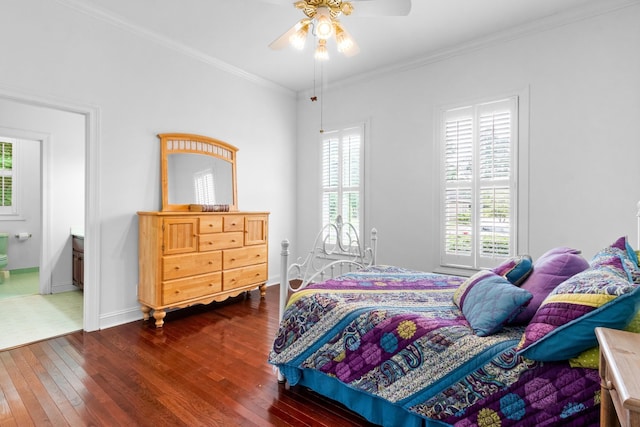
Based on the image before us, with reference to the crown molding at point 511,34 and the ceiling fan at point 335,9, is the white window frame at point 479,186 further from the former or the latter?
the ceiling fan at point 335,9

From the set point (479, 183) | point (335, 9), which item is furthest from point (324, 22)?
point (479, 183)

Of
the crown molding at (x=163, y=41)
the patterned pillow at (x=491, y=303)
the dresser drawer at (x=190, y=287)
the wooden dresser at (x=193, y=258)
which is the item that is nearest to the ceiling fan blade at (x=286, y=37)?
the crown molding at (x=163, y=41)

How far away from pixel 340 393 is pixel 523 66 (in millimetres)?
3528

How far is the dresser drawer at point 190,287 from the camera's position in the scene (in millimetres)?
3264

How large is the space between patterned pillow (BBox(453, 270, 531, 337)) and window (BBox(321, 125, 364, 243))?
2.73 metres

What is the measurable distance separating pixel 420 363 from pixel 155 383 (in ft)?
5.85

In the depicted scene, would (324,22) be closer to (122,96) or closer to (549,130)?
Answer: (122,96)

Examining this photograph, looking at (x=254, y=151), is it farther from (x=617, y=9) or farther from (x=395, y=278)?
(x=617, y=9)

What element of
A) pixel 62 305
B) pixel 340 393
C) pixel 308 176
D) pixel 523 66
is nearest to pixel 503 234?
pixel 523 66

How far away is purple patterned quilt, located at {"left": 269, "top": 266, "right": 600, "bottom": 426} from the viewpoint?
1.34 meters

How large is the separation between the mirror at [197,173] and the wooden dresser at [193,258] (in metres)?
0.30

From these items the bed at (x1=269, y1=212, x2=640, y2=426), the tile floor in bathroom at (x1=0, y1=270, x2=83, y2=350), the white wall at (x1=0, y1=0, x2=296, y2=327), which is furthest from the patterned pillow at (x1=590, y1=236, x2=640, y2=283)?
the tile floor in bathroom at (x1=0, y1=270, x2=83, y2=350)

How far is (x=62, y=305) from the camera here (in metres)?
3.89

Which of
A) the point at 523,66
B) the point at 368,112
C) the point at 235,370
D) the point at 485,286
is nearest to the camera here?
the point at 485,286
